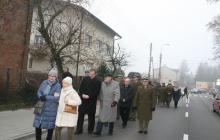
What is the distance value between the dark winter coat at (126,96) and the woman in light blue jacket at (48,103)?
616cm

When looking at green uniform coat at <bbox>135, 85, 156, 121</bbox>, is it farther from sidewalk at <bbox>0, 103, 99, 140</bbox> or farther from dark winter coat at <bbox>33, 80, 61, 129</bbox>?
dark winter coat at <bbox>33, 80, 61, 129</bbox>

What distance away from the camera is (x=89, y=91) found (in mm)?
12172

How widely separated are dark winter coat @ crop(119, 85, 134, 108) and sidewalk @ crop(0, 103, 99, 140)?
10.7ft

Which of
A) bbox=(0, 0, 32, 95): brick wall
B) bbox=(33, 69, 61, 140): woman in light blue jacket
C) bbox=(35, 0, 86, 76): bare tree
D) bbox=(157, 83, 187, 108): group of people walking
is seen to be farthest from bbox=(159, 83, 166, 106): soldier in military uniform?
bbox=(33, 69, 61, 140): woman in light blue jacket

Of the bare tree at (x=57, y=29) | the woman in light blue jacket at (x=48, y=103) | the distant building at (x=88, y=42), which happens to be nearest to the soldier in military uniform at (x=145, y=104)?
the woman in light blue jacket at (x=48, y=103)

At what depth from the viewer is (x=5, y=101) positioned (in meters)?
18.3

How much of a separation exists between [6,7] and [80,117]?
516cm

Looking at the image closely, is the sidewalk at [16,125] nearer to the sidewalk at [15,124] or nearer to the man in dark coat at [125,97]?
the sidewalk at [15,124]

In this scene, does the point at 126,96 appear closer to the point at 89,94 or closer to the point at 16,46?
the point at 89,94

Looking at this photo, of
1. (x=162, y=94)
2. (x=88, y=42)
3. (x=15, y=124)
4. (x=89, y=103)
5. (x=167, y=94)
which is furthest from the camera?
(x=162, y=94)

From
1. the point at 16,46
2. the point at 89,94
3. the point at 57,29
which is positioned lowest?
the point at 89,94

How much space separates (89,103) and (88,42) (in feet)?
53.5

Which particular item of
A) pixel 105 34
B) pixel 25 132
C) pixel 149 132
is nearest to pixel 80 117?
pixel 25 132

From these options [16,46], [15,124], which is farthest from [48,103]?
[16,46]
